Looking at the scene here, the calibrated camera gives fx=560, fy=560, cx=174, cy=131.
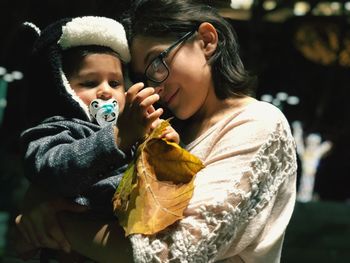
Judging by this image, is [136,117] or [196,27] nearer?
[136,117]

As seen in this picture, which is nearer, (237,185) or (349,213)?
(237,185)

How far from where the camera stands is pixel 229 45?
183cm

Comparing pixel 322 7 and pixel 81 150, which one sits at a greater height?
pixel 81 150

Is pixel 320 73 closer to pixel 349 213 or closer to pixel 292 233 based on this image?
pixel 349 213

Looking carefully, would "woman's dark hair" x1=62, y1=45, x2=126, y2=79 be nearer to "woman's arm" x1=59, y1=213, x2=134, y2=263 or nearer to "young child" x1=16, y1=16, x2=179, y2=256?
"young child" x1=16, y1=16, x2=179, y2=256

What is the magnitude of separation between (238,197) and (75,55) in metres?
0.68

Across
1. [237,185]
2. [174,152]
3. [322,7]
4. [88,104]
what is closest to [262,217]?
[237,185]

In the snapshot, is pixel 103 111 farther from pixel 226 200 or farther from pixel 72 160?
pixel 226 200

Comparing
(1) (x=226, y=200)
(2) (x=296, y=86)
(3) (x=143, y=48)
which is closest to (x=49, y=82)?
(3) (x=143, y=48)

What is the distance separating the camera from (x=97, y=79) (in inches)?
66.6

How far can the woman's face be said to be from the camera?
1.68 metres

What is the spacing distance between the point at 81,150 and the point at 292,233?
17.7 feet

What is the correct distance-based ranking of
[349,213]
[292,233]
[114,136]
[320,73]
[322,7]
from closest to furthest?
[114,136], [292,233], [349,213], [322,7], [320,73]

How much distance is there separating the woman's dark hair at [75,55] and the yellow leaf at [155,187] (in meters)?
0.42
